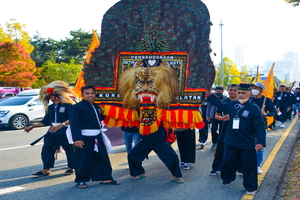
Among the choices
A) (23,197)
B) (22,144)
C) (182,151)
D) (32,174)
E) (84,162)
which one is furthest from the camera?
(22,144)

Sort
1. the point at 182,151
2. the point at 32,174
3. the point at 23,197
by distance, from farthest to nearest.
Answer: the point at 182,151 < the point at 32,174 < the point at 23,197

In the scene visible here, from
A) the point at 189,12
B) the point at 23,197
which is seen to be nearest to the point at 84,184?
the point at 23,197

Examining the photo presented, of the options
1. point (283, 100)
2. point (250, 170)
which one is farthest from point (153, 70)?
point (283, 100)

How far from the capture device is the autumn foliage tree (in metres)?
24.6

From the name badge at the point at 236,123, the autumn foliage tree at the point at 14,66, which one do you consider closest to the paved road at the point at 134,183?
the name badge at the point at 236,123

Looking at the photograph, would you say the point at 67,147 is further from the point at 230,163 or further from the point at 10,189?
the point at 230,163

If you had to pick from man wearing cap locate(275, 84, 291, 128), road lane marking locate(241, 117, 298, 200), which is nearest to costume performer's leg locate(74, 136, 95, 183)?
road lane marking locate(241, 117, 298, 200)

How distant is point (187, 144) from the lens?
6.18 metres

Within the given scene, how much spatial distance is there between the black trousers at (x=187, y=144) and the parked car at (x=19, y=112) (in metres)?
8.77

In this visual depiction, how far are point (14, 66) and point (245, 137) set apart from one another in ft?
79.2

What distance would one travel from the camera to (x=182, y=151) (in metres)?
6.26

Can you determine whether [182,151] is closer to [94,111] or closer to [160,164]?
[160,164]

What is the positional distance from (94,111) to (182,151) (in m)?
2.09

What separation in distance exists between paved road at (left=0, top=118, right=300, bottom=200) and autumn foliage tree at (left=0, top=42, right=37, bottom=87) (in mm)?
19284
